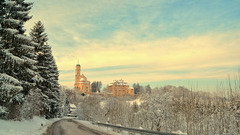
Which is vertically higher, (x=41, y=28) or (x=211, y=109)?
(x=41, y=28)

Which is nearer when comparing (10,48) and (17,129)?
(17,129)

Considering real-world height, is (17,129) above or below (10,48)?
below

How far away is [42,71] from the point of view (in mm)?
32875

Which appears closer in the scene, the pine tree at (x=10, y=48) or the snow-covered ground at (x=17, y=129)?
the snow-covered ground at (x=17, y=129)

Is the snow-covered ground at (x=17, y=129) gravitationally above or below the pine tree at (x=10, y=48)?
below

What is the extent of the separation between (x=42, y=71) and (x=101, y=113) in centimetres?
2924

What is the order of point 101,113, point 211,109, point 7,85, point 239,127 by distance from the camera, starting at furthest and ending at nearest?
point 101,113, point 211,109, point 239,127, point 7,85

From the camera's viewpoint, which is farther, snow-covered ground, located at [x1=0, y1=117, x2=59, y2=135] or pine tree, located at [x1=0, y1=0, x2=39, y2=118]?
pine tree, located at [x1=0, y1=0, x2=39, y2=118]

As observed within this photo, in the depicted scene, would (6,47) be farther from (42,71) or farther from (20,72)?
(42,71)

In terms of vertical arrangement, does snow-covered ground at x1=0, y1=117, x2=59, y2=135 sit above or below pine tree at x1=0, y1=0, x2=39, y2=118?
below

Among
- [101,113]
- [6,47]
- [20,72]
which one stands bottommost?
[101,113]

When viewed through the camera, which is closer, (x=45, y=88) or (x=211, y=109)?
(x=211, y=109)

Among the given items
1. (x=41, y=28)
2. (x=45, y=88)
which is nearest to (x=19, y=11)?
(x=41, y=28)

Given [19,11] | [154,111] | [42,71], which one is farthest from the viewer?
[42,71]
